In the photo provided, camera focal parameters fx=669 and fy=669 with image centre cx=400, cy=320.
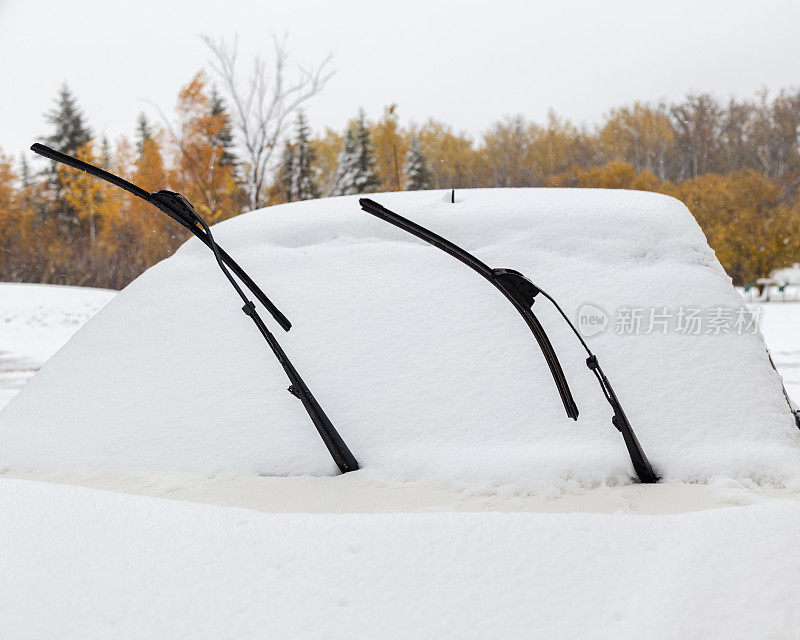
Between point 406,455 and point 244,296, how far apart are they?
0.56 meters

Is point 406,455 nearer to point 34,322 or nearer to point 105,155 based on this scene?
point 34,322

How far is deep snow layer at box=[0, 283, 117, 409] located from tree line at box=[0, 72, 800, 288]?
403 centimetres

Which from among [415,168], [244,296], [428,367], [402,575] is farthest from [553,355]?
[415,168]

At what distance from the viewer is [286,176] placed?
26.7 m

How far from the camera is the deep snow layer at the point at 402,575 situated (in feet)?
3.27

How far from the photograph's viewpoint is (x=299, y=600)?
1.05 m

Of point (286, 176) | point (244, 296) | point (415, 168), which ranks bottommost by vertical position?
point (244, 296)

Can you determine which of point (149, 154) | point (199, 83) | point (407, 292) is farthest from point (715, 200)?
point (407, 292)

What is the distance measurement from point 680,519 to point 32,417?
165cm

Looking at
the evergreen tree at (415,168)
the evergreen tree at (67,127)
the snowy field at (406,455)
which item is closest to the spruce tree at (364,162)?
the evergreen tree at (415,168)

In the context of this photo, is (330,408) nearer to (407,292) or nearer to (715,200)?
(407,292)

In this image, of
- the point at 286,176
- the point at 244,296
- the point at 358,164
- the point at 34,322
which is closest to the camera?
the point at 244,296

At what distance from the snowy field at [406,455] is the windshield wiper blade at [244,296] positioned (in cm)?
5

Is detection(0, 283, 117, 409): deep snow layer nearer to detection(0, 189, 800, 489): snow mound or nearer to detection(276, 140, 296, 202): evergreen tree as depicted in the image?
detection(0, 189, 800, 489): snow mound
